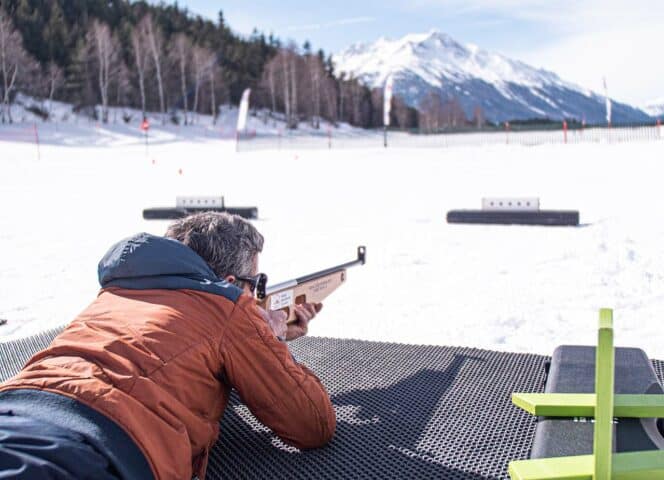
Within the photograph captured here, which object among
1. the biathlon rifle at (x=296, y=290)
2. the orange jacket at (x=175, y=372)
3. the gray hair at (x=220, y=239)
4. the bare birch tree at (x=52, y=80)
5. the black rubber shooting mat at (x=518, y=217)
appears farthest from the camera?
the bare birch tree at (x=52, y=80)

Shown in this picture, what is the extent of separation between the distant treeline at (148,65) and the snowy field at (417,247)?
30.4 m

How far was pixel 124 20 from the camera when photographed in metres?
54.8

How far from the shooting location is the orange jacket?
5.17ft

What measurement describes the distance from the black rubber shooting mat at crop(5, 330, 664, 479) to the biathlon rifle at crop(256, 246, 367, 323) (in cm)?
40

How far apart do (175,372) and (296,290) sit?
3.59 ft

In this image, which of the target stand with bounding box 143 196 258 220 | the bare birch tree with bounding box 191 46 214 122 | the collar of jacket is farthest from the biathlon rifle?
the bare birch tree with bounding box 191 46 214 122

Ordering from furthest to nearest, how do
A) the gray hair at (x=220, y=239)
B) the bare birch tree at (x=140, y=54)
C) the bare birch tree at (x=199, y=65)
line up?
1. the bare birch tree at (x=199, y=65)
2. the bare birch tree at (x=140, y=54)
3. the gray hair at (x=220, y=239)

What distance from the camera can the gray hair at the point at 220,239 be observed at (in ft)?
6.77

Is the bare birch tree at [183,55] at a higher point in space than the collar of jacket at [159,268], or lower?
higher

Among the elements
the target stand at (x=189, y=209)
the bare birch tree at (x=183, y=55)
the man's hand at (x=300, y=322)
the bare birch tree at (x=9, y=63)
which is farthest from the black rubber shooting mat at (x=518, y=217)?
the bare birch tree at (x=183, y=55)

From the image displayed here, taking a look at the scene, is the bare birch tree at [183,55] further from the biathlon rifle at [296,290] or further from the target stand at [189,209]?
the biathlon rifle at [296,290]

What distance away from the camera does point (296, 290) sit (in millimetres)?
2785

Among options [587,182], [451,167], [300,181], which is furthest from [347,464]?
[451,167]

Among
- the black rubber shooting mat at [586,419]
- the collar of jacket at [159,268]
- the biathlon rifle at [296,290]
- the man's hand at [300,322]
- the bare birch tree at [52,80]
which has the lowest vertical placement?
the black rubber shooting mat at [586,419]
